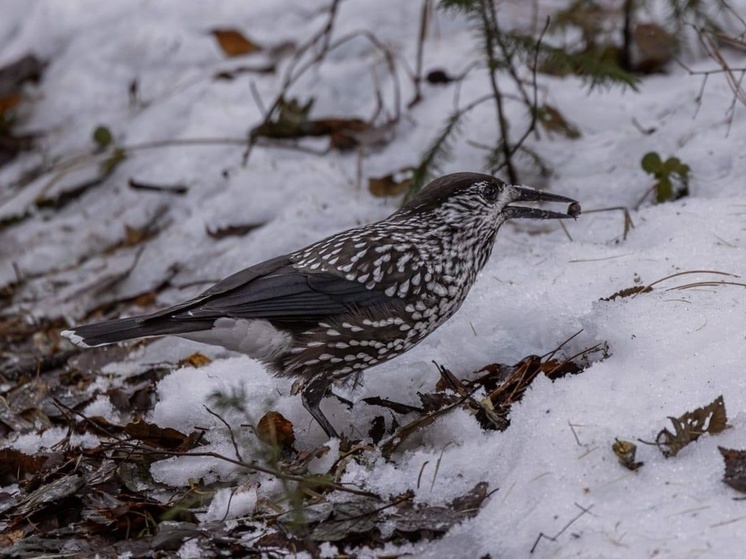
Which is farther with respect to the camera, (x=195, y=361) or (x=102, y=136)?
(x=102, y=136)

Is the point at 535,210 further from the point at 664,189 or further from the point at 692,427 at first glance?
the point at 692,427

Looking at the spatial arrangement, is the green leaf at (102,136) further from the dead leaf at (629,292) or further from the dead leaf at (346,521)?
the dead leaf at (346,521)

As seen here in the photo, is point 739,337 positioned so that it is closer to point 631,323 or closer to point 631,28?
point 631,323

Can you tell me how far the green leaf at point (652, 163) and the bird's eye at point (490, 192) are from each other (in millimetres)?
1061

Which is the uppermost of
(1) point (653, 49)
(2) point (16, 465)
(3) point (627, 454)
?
(1) point (653, 49)

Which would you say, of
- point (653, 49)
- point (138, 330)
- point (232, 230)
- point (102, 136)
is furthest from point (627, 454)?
point (102, 136)

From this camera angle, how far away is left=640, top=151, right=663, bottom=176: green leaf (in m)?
4.94

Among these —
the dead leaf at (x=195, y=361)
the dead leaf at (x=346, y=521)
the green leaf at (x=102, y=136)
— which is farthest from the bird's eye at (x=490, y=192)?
the green leaf at (x=102, y=136)

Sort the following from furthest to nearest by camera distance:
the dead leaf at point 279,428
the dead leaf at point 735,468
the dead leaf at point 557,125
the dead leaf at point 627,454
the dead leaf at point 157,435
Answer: the dead leaf at point 557,125
the dead leaf at point 157,435
the dead leaf at point 279,428
the dead leaf at point 627,454
the dead leaf at point 735,468

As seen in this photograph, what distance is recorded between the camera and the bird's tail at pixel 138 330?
155 inches

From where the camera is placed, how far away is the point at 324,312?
13.0 ft

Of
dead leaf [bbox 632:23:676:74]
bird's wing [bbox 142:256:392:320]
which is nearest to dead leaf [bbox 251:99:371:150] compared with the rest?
dead leaf [bbox 632:23:676:74]

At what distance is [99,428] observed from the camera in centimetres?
381

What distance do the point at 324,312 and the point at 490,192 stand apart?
3.10 feet
